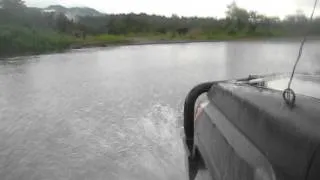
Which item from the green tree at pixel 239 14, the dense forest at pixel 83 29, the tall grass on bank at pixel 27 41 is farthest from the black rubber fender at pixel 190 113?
the tall grass on bank at pixel 27 41

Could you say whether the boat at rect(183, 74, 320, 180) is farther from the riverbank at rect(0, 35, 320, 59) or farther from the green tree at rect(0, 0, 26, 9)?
the green tree at rect(0, 0, 26, 9)

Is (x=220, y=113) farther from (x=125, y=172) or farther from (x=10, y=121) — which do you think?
(x=10, y=121)

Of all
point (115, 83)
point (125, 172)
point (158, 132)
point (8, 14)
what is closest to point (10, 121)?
point (158, 132)

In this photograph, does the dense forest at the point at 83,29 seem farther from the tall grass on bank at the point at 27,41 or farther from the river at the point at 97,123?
the river at the point at 97,123

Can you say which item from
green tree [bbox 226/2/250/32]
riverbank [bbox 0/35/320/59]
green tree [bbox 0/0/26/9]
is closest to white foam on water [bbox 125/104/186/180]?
green tree [bbox 226/2/250/32]

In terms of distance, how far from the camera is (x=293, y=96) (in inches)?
81.0

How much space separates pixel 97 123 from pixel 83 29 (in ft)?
124

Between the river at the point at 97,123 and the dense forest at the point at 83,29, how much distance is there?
814 cm

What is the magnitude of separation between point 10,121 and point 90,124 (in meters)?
1.47

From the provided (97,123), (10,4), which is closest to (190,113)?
(97,123)

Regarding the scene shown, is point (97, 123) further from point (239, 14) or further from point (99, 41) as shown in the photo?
point (99, 41)

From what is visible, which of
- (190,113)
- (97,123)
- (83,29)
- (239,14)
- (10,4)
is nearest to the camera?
(190,113)

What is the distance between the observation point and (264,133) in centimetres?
203

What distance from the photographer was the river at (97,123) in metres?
5.35
